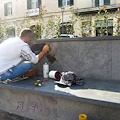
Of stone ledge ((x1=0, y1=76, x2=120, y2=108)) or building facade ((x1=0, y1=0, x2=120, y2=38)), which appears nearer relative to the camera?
stone ledge ((x1=0, y1=76, x2=120, y2=108))

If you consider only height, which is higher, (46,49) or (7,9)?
(7,9)

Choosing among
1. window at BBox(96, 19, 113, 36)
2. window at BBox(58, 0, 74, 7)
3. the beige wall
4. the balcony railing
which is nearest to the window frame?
the beige wall

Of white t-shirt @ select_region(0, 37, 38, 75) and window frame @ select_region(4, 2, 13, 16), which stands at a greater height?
window frame @ select_region(4, 2, 13, 16)

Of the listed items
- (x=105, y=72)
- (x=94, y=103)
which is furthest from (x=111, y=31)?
(x=94, y=103)

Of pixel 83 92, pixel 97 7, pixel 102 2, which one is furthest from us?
pixel 102 2

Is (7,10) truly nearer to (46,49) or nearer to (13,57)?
(46,49)

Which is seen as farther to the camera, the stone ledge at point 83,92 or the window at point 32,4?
the window at point 32,4

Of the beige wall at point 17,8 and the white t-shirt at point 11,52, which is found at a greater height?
the beige wall at point 17,8

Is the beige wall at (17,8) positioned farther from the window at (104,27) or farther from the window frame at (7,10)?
the window at (104,27)

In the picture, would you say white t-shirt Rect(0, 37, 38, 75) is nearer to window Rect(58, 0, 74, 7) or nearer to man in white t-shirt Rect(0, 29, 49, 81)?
man in white t-shirt Rect(0, 29, 49, 81)

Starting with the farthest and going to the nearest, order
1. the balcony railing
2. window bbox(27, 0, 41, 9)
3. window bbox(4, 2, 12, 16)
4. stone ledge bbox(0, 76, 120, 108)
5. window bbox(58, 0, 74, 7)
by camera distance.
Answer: window bbox(4, 2, 12, 16) → window bbox(27, 0, 41, 9) → window bbox(58, 0, 74, 7) → the balcony railing → stone ledge bbox(0, 76, 120, 108)

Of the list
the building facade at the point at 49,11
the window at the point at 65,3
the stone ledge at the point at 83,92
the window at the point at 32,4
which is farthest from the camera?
the window at the point at 32,4

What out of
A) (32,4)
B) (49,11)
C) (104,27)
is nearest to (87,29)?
(104,27)

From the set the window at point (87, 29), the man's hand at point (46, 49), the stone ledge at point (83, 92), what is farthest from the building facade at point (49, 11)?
the stone ledge at point (83, 92)
